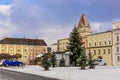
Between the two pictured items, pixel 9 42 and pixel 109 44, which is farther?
pixel 9 42

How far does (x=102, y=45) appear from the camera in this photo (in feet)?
393

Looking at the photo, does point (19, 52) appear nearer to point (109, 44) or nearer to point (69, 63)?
point (109, 44)

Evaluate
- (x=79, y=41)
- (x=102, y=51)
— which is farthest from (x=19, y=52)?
(x=79, y=41)

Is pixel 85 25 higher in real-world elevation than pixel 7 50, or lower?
higher

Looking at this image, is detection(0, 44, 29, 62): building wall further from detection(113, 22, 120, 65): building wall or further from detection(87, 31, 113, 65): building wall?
detection(113, 22, 120, 65): building wall

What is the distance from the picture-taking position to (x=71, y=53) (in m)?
68.3

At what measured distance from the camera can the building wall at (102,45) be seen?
11454 cm

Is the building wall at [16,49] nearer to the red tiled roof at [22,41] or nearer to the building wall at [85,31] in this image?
the red tiled roof at [22,41]

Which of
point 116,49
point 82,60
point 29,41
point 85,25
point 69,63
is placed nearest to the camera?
point 82,60

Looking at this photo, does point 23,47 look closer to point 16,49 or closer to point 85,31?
point 16,49

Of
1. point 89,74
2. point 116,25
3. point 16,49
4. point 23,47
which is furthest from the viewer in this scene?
point 23,47

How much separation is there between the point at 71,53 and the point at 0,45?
10075cm

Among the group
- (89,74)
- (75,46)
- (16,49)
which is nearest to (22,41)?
(16,49)

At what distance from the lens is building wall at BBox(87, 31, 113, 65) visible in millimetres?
114537
